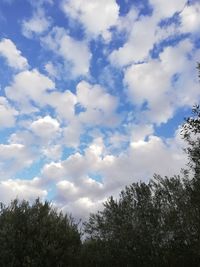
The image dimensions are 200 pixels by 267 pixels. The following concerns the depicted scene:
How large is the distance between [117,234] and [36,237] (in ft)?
28.1

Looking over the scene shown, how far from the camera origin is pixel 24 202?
125 feet

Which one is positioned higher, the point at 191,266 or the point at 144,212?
the point at 144,212

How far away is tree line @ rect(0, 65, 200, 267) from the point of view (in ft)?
111

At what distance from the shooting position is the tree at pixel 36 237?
109 ft

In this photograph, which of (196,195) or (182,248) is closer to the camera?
(196,195)

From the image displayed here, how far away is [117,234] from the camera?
39.8 m

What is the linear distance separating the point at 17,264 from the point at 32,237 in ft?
8.17

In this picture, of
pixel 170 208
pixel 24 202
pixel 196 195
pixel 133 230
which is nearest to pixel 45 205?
pixel 24 202

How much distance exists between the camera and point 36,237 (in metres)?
34.6

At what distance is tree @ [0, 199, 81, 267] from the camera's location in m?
33.3

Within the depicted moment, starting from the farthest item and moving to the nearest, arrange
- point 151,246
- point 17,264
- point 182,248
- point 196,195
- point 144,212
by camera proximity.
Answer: point 144,212
point 151,246
point 182,248
point 17,264
point 196,195

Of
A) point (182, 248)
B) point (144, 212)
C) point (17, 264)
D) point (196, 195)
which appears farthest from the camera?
point (144, 212)

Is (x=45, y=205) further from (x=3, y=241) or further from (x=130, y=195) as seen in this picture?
(x=130, y=195)

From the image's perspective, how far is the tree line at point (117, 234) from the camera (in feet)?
111
